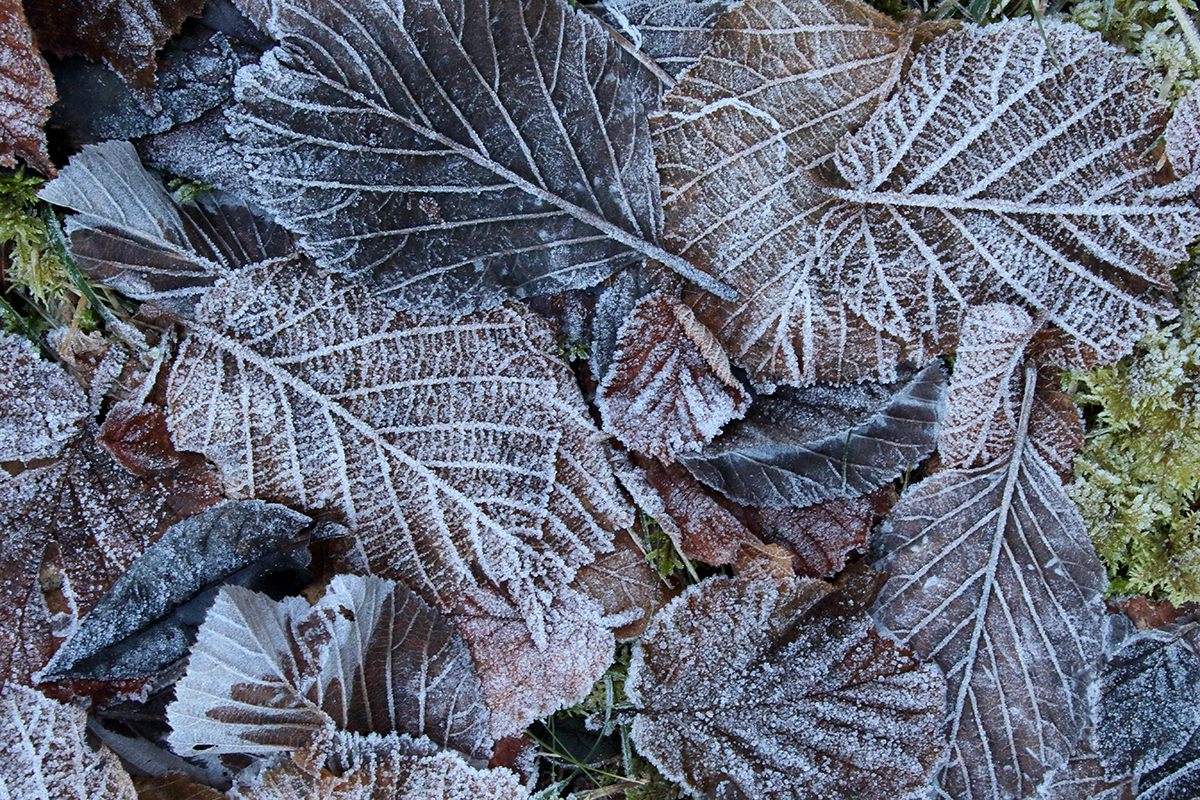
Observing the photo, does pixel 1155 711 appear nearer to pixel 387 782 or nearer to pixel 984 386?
pixel 984 386

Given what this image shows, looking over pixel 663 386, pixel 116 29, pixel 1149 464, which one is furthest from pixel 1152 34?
pixel 116 29

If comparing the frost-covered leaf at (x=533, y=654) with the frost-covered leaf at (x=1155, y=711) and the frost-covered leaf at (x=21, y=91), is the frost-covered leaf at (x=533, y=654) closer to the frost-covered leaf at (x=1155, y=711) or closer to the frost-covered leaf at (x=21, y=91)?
the frost-covered leaf at (x=1155, y=711)

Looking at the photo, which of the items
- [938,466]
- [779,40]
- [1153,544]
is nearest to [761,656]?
[938,466]

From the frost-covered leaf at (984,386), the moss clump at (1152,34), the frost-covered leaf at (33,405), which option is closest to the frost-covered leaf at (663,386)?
the frost-covered leaf at (984,386)

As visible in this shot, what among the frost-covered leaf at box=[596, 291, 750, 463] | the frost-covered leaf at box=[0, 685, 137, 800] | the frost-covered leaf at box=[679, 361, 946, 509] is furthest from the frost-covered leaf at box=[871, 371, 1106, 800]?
the frost-covered leaf at box=[0, 685, 137, 800]

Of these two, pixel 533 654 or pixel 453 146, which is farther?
pixel 533 654
